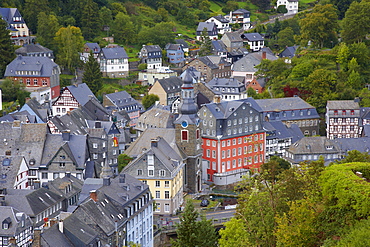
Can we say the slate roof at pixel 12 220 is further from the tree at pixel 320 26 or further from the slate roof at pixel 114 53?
the tree at pixel 320 26

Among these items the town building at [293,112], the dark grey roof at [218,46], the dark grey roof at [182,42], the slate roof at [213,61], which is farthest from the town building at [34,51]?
the dark grey roof at [218,46]

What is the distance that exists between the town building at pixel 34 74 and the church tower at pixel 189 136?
34755 mm

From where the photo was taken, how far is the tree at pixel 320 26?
129625 mm

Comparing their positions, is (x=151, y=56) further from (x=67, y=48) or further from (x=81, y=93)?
(x=81, y=93)

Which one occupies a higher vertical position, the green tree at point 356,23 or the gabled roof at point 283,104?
the green tree at point 356,23

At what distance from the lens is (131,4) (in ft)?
566

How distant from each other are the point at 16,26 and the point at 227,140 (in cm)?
6059

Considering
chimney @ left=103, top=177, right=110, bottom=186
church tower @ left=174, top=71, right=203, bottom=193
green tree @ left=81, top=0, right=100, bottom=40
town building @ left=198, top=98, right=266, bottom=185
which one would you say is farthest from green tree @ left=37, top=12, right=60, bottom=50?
chimney @ left=103, top=177, right=110, bottom=186

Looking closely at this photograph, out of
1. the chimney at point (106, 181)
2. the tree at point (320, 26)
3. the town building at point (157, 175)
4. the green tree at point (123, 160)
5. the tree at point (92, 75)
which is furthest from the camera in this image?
the tree at point (320, 26)

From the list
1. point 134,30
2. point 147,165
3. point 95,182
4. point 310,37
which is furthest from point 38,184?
point 134,30

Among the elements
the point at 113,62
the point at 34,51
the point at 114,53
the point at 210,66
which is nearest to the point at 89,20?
the point at 114,53

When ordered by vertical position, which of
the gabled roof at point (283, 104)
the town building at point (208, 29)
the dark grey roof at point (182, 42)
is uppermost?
the town building at point (208, 29)

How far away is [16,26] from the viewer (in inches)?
5428

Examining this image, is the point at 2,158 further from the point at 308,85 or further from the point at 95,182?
the point at 308,85
